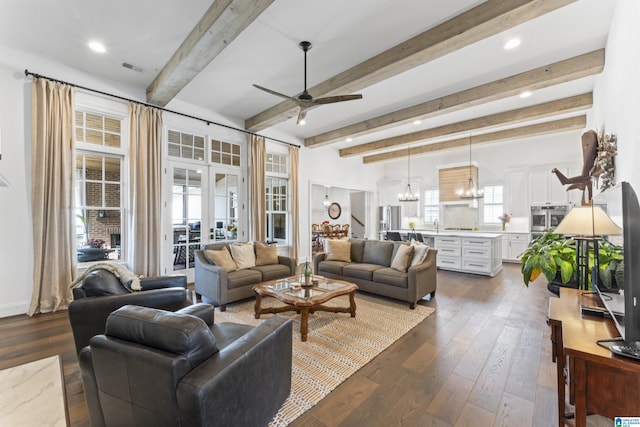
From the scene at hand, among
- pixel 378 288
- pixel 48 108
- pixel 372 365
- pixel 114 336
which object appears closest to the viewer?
pixel 114 336

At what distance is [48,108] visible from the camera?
141 inches

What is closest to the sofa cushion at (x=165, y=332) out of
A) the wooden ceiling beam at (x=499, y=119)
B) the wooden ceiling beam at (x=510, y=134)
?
the wooden ceiling beam at (x=499, y=119)

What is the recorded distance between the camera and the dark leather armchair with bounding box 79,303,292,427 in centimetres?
122

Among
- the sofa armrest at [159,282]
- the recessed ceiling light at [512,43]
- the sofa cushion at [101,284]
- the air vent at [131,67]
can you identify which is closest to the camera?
the sofa cushion at [101,284]

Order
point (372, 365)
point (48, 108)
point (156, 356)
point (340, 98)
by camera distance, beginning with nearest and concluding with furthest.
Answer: point (156, 356) < point (372, 365) < point (340, 98) < point (48, 108)

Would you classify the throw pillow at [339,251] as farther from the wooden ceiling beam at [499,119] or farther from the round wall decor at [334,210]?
the round wall decor at [334,210]

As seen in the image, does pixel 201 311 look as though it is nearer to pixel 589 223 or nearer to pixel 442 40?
pixel 589 223

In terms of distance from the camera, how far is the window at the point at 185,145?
16.1 feet

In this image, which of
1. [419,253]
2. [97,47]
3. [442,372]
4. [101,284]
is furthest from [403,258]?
[97,47]

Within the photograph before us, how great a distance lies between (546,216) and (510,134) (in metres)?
2.32

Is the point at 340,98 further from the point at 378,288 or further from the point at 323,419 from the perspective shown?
the point at 323,419

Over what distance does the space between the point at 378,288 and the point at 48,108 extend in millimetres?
5067

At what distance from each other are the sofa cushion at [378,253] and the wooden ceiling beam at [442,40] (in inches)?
101

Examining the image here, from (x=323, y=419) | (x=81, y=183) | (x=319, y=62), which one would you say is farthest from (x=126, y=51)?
(x=323, y=419)
